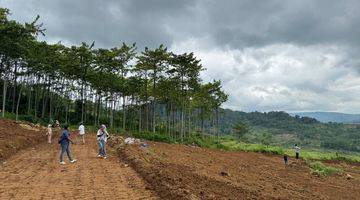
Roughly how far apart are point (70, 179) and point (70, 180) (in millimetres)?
242

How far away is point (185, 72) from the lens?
5703 cm

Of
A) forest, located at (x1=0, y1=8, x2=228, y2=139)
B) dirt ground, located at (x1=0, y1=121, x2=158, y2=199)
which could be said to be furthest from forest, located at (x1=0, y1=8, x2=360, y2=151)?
dirt ground, located at (x1=0, y1=121, x2=158, y2=199)

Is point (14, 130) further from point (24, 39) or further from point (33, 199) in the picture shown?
point (33, 199)

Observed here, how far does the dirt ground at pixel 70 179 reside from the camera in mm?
13734

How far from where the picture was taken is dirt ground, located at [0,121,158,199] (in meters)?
13.7

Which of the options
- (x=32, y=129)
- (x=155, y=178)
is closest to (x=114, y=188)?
(x=155, y=178)

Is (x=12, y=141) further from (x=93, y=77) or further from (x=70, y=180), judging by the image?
(x=93, y=77)

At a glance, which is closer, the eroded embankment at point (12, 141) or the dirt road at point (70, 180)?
the dirt road at point (70, 180)

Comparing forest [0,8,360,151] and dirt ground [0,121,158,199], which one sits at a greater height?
forest [0,8,360,151]

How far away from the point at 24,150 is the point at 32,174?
37.9 ft

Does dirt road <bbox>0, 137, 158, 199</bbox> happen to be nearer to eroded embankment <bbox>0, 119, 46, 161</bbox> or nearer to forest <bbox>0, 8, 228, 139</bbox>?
eroded embankment <bbox>0, 119, 46, 161</bbox>

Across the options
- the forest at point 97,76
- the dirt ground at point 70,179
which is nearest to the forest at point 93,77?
the forest at point 97,76

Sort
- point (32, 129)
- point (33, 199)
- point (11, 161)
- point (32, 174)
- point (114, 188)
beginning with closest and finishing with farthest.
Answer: point (33, 199) < point (114, 188) < point (32, 174) < point (11, 161) < point (32, 129)

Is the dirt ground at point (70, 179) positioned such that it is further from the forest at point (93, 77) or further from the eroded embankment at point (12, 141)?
the forest at point (93, 77)
